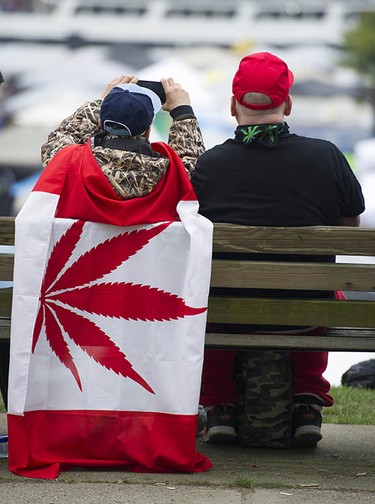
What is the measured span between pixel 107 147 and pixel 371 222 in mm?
10171

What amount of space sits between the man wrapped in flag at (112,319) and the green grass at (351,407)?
5.23 feet

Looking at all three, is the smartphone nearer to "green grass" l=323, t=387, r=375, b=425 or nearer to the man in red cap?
the man in red cap

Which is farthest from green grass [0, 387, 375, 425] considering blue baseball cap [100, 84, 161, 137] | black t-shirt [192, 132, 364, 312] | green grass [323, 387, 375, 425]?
blue baseball cap [100, 84, 161, 137]

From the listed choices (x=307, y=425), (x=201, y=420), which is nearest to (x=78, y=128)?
(x=201, y=420)

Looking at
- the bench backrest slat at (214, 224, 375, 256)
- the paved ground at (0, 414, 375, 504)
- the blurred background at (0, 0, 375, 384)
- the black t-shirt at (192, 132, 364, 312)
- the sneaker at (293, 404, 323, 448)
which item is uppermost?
the blurred background at (0, 0, 375, 384)

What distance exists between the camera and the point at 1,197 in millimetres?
41875

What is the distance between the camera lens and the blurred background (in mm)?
60094

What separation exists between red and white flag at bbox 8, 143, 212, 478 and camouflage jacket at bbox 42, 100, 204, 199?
0.05 m

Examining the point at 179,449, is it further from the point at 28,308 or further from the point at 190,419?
the point at 28,308

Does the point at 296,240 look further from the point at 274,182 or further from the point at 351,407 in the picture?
the point at 351,407

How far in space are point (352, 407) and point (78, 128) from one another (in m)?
2.22

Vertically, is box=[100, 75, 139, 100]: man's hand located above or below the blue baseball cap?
above

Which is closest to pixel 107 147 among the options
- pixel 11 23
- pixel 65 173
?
pixel 65 173

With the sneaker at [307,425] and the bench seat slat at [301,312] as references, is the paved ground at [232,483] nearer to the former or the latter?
the sneaker at [307,425]
